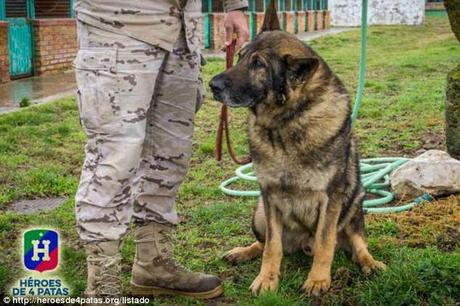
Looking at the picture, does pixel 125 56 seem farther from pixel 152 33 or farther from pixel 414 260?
pixel 414 260

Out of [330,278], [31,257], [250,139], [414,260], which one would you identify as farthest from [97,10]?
[414,260]

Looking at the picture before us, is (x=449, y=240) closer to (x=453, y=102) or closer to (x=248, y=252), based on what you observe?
(x=248, y=252)

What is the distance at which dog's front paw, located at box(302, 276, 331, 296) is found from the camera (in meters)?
3.63

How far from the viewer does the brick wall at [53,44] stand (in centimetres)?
1334

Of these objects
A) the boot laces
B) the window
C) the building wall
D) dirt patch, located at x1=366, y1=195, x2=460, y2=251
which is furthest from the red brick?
the boot laces

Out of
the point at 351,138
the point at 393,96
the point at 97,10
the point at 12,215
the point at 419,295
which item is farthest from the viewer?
the point at 393,96

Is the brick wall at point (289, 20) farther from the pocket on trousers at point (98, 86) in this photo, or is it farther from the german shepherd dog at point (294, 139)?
Answer: the pocket on trousers at point (98, 86)

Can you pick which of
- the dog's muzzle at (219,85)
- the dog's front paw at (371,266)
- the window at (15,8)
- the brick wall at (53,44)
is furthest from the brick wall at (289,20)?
the dog's muzzle at (219,85)

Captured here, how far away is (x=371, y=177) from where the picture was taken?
5.66 meters

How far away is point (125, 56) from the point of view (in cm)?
296

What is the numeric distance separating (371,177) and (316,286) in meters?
2.21

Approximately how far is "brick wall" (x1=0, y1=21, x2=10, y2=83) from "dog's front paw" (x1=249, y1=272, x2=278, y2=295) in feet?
31.0

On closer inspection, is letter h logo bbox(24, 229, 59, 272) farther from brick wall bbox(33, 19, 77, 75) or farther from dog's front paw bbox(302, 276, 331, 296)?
brick wall bbox(33, 19, 77, 75)

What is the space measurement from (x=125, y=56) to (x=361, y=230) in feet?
6.24
